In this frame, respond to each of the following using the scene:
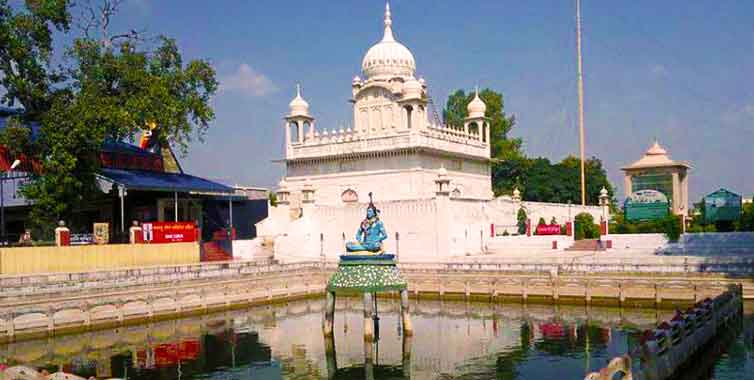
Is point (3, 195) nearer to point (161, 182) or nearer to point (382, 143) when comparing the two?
point (161, 182)

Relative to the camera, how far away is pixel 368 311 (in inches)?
786

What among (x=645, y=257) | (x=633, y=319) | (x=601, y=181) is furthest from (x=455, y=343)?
(x=601, y=181)

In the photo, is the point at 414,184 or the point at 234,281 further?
the point at 414,184

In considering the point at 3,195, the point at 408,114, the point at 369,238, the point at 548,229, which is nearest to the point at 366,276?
the point at 369,238

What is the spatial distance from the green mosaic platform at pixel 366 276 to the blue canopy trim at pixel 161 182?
1735 centimetres

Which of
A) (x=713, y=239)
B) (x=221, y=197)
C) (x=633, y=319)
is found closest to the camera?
(x=633, y=319)

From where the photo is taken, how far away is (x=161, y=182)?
36.9m

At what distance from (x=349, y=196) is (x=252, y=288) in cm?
1664

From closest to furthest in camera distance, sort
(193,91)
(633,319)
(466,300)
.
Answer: (633,319) < (466,300) < (193,91)

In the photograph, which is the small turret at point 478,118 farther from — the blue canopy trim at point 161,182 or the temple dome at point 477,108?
the blue canopy trim at point 161,182

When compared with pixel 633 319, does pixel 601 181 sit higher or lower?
higher

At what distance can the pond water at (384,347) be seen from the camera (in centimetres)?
1800

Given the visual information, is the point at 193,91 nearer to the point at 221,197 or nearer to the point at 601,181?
the point at 221,197

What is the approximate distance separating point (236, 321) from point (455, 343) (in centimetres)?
840
